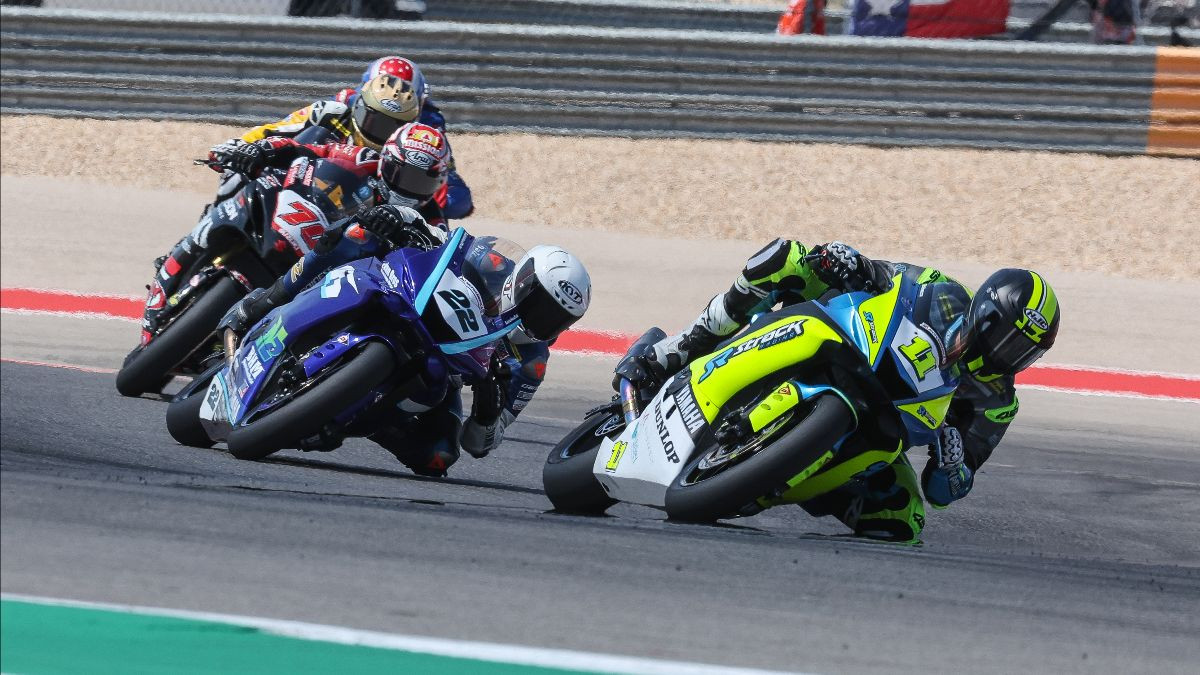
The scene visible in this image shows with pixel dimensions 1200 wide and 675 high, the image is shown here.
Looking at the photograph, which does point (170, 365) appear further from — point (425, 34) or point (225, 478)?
point (425, 34)

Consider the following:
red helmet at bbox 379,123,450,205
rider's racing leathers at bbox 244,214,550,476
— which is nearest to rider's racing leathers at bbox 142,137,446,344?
red helmet at bbox 379,123,450,205

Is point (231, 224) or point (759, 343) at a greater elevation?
point (759, 343)

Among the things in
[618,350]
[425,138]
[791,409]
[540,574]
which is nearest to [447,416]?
[425,138]

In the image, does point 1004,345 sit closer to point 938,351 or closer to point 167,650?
point 938,351

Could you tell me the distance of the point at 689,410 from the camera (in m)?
6.08

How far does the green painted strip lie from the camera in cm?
354

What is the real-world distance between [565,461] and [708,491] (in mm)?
1153

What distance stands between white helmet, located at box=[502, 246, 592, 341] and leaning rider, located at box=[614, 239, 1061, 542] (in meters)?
0.36

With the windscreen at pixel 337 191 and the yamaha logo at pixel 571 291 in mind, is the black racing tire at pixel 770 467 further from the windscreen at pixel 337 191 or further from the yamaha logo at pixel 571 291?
the windscreen at pixel 337 191

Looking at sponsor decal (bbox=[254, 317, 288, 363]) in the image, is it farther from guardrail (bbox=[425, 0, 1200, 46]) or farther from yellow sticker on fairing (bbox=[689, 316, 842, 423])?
guardrail (bbox=[425, 0, 1200, 46])

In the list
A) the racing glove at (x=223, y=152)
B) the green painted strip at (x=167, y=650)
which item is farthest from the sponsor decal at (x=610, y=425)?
the green painted strip at (x=167, y=650)

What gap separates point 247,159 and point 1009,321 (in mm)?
4010

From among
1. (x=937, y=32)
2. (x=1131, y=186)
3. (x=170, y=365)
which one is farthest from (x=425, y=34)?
(x=170, y=365)

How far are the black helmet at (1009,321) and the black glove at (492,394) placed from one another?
1882mm
